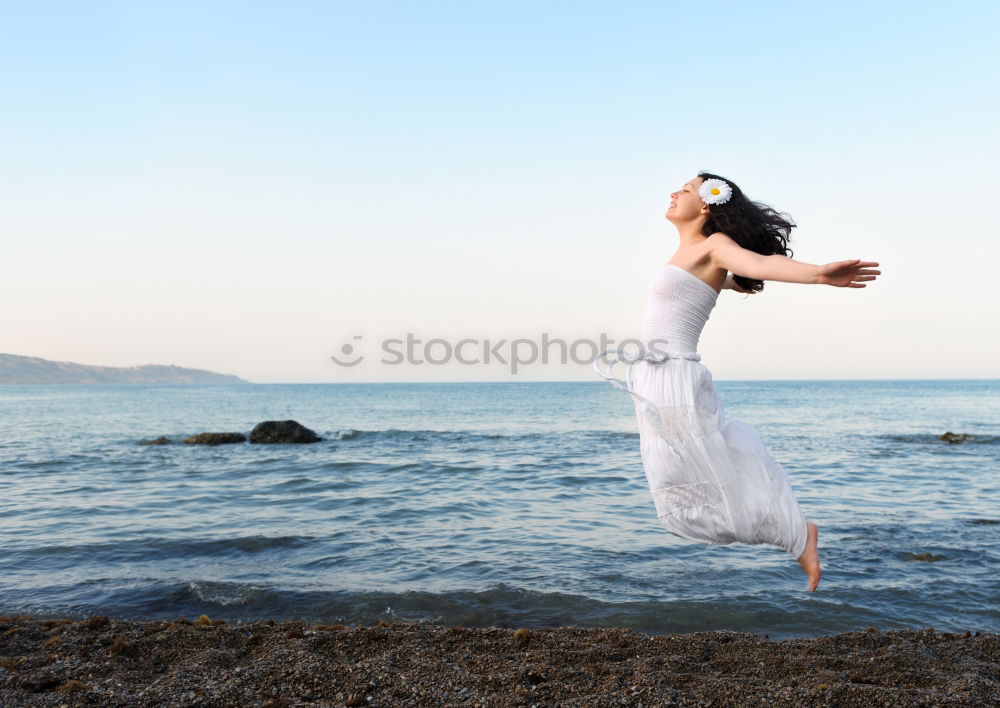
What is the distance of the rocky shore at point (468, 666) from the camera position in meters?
4.60

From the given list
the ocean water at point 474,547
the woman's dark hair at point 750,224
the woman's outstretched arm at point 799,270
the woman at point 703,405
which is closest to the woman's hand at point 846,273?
the woman's outstretched arm at point 799,270

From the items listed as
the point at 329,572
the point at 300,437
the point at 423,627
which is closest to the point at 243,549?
the point at 329,572

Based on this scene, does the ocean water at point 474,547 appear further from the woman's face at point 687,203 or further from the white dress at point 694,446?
the woman's face at point 687,203

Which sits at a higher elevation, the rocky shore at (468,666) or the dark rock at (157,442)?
the rocky shore at (468,666)

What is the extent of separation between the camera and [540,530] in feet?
35.3

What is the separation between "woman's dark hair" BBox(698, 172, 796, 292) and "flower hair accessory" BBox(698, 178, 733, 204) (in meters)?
0.03

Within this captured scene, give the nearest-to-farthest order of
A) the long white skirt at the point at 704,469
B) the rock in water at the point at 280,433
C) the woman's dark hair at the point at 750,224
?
the long white skirt at the point at 704,469
the woman's dark hair at the point at 750,224
the rock in water at the point at 280,433

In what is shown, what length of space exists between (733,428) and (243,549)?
26.0ft

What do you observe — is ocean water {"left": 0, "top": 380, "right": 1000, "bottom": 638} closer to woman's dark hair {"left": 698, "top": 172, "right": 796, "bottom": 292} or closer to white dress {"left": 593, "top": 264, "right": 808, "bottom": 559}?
white dress {"left": 593, "top": 264, "right": 808, "bottom": 559}

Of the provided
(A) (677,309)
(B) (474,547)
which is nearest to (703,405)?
(A) (677,309)

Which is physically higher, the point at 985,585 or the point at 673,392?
the point at 673,392

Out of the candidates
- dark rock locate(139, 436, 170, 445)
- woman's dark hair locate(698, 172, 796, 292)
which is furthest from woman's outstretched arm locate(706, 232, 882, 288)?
dark rock locate(139, 436, 170, 445)

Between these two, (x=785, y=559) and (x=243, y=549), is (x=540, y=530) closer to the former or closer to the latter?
(x=785, y=559)

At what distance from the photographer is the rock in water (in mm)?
24719
